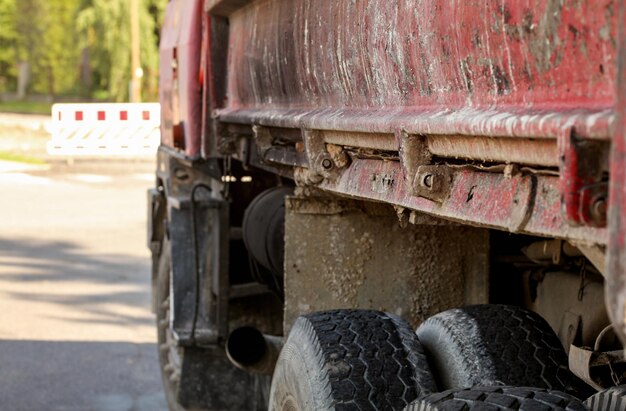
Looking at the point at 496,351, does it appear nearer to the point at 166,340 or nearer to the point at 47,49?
the point at 166,340

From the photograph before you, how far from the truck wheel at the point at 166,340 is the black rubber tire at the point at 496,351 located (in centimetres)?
344

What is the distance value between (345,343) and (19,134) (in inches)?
1484

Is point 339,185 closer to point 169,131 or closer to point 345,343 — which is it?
point 345,343

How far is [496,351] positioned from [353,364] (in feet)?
1.22

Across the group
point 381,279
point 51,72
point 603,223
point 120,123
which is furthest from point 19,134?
point 603,223

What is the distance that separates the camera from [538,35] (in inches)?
84.0

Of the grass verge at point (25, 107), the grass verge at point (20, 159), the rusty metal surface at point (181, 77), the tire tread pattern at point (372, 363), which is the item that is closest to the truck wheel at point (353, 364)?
the tire tread pattern at point (372, 363)

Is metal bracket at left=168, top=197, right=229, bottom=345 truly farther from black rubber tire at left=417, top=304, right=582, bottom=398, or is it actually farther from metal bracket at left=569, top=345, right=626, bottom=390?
metal bracket at left=569, top=345, right=626, bottom=390

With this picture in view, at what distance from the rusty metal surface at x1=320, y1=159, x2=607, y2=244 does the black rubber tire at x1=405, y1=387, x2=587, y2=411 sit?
1.27ft

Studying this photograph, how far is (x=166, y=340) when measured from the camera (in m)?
7.55

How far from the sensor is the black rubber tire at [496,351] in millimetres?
3285

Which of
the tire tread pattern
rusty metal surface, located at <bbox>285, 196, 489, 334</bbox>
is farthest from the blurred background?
the tire tread pattern

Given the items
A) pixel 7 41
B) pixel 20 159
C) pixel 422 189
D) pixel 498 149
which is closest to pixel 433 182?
pixel 422 189

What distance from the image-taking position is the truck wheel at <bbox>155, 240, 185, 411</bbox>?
6.95 metres
